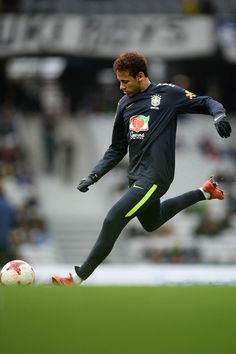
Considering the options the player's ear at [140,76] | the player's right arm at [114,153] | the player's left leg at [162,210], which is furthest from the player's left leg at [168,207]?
the player's ear at [140,76]

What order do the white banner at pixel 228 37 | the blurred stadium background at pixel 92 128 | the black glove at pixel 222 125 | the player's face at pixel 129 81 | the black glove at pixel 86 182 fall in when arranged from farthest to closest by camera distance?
1. the white banner at pixel 228 37
2. the blurred stadium background at pixel 92 128
3. the black glove at pixel 86 182
4. the player's face at pixel 129 81
5. the black glove at pixel 222 125

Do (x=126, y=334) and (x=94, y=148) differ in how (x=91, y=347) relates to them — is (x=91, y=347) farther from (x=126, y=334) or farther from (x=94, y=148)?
(x=94, y=148)

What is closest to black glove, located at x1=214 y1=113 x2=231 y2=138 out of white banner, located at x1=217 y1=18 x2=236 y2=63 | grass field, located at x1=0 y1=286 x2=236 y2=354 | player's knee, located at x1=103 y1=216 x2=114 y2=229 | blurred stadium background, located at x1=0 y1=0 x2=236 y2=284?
player's knee, located at x1=103 y1=216 x2=114 y2=229

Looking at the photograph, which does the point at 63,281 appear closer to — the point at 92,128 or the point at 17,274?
the point at 17,274

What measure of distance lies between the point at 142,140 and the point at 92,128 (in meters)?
15.3

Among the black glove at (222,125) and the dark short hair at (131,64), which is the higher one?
the dark short hair at (131,64)

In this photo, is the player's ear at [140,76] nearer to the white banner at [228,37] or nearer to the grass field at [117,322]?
the grass field at [117,322]

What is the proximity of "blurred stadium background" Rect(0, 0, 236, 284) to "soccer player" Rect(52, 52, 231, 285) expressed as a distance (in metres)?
10.4

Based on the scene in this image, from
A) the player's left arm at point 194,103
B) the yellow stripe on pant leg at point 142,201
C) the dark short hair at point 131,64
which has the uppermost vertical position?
the dark short hair at point 131,64

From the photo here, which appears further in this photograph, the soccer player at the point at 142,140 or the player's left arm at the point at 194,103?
the player's left arm at the point at 194,103

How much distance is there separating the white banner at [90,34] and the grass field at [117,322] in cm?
1670

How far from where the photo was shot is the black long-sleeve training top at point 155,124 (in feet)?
27.7

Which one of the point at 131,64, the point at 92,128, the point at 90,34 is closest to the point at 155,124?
the point at 131,64

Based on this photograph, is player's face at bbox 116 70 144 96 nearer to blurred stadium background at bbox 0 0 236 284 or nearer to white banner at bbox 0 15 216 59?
blurred stadium background at bbox 0 0 236 284
